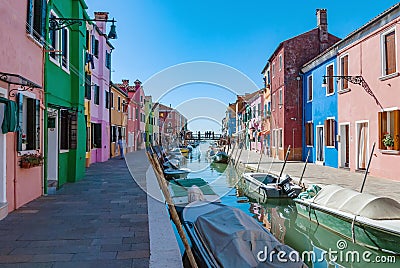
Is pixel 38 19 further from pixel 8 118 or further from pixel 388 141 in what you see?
pixel 388 141

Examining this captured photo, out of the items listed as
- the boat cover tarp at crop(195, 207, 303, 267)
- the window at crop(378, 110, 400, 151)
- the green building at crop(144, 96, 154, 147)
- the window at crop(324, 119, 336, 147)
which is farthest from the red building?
the green building at crop(144, 96, 154, 147)

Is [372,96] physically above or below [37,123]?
above

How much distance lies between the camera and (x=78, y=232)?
5070 mm

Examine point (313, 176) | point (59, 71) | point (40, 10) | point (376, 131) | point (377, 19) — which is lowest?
point (313, 176)

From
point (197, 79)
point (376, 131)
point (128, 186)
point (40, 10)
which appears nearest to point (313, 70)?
point (376, 131)

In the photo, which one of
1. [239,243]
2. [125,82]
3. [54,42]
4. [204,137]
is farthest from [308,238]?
[204,137]

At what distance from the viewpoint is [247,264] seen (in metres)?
3.83

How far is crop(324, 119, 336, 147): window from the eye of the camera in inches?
665

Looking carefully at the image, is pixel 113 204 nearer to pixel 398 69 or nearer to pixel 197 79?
pixel 197 79

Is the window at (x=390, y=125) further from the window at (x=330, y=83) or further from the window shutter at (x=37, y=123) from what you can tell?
the window shutter at (x=37, y=123)

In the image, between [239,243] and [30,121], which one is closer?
[239,243]

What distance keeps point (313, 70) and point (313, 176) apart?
8.34 metres

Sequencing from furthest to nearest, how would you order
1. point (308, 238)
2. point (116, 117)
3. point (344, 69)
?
point (116, 117), point (344, 69), point (308, 238)

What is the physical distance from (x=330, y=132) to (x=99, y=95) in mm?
12909
